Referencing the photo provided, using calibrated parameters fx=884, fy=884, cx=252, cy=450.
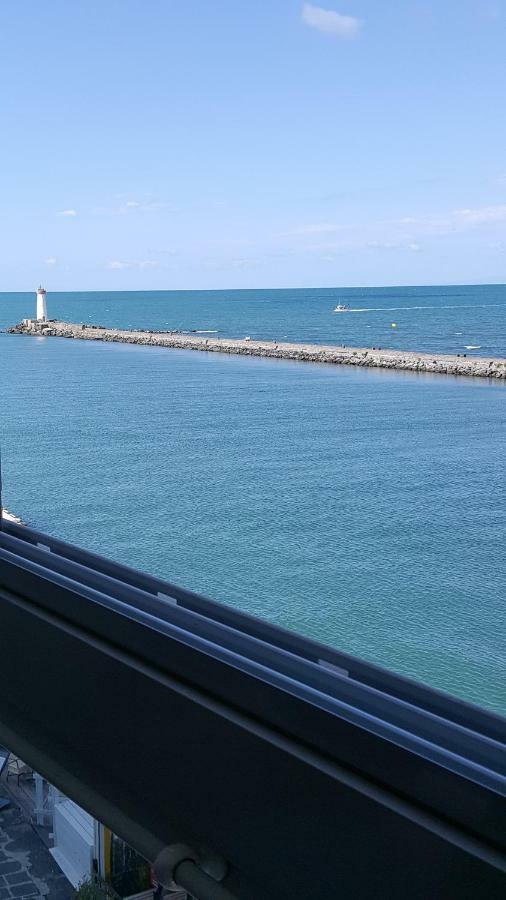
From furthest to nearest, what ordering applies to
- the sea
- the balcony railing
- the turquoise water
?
the turquoise water
the sea
the balcony railing

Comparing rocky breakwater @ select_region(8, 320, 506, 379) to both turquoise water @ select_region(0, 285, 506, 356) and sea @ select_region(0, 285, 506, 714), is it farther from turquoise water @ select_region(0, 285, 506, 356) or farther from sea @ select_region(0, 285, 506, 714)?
turquoise water @ select_region(0, 285, 506, 356)

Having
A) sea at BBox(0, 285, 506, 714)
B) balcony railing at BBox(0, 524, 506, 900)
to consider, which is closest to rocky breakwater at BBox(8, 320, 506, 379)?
sea at BBox(0, 285, 506, 714)

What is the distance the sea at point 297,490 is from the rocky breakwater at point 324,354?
2.92ft

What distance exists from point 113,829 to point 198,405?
37.2 feet

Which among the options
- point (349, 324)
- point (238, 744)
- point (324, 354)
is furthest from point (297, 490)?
point (349, 324)

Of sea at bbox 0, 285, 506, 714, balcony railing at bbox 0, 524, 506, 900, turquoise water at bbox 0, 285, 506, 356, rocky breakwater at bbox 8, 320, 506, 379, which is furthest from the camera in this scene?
turquoise water at bbox 0, 285, 506, 356

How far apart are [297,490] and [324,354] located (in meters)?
18.1

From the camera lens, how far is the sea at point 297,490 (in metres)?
1.06

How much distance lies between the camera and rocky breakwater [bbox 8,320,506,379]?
18672mm

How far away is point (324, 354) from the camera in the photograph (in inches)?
841

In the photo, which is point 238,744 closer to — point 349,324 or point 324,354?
point 324,354

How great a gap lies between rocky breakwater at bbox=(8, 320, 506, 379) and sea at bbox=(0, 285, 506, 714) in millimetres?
892

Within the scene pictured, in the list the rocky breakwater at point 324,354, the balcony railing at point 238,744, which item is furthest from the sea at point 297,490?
the rocky breakwater at point 324,354

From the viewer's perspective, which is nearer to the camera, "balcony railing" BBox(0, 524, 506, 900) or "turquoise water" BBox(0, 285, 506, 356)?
"balcony railing" BBox(0, 524, 506, 900)
